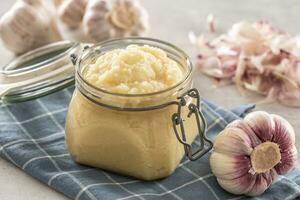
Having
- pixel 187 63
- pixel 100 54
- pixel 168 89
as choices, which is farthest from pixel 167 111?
pixel 100 54

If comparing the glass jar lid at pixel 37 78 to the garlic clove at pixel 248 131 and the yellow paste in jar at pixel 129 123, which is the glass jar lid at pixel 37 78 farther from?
the garlic clove at pixel 248 131

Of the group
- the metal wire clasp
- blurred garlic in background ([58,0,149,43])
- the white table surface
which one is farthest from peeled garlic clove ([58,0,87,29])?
the metal wire clasp

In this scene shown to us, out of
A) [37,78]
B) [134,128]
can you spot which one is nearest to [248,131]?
[134,128]

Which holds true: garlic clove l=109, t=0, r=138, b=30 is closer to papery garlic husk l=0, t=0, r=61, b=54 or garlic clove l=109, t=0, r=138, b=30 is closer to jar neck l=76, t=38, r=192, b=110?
papery garlic husk l=0, t=0, r=61, b=54

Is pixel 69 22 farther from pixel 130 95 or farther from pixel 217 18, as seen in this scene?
pixel 130 95

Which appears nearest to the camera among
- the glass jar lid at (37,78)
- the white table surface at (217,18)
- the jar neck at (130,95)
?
the jar neck at (130,95)

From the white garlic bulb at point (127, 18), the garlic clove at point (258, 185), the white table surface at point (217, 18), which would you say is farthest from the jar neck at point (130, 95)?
the white garlic bulb at point (127, 18)

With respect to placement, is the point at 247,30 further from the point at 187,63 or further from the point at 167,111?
the point at 167,111
